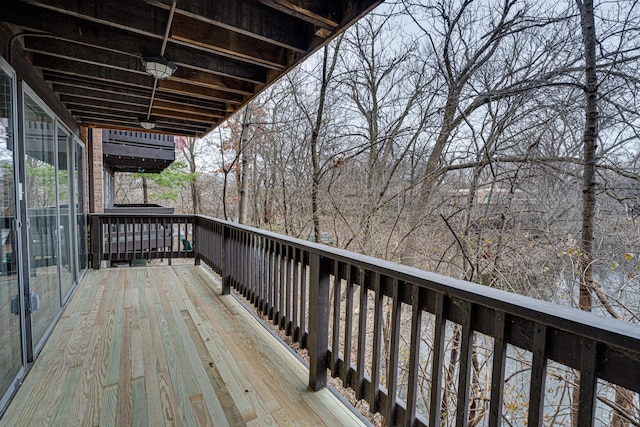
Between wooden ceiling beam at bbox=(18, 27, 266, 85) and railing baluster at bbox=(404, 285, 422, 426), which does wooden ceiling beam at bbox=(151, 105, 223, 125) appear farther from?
railing baluster at bbox=(404, 285, 422, 426)

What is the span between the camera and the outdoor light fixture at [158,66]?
271 cm

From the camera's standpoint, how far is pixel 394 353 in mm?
1586

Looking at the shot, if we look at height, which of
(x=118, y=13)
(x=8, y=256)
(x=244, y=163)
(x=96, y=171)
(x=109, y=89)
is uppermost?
(x=118, y=13)

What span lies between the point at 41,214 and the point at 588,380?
3828mm

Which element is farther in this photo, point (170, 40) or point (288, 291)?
point (288, 291)

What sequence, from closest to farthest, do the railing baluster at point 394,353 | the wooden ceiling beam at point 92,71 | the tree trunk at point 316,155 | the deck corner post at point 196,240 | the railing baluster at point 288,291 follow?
the railing baluster at point 394,353
the railing baluster at point 288,291
the wooden ceiling beam at point 92,71
the deck corner post at point 196,240
the tree trunk at point 316,155

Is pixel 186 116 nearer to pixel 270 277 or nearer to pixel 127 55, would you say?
pixel 127 55

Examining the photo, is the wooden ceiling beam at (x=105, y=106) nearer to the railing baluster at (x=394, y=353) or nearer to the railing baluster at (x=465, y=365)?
the railing baluster at (x=394, y=353)

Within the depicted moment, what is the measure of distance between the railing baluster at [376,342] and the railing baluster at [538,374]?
72 centimetres

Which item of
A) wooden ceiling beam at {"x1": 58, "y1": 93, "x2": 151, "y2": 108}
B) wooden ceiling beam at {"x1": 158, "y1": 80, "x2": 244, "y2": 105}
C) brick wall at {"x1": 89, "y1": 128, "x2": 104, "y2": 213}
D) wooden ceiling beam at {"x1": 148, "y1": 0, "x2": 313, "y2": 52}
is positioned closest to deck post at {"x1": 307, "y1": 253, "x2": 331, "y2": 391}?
wooden ceiling beam at {"x1": 148, "y1": 0, "x2": 313, "y2": 52}

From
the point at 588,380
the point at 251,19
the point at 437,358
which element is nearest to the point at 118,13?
the point at 251,19

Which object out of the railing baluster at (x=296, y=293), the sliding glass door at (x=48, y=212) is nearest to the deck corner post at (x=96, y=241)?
the sliding glass door at (x=48, y=212)

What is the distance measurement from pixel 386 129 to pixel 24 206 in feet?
19.3

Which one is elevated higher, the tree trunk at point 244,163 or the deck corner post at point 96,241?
the tree trunk at point 244,163
